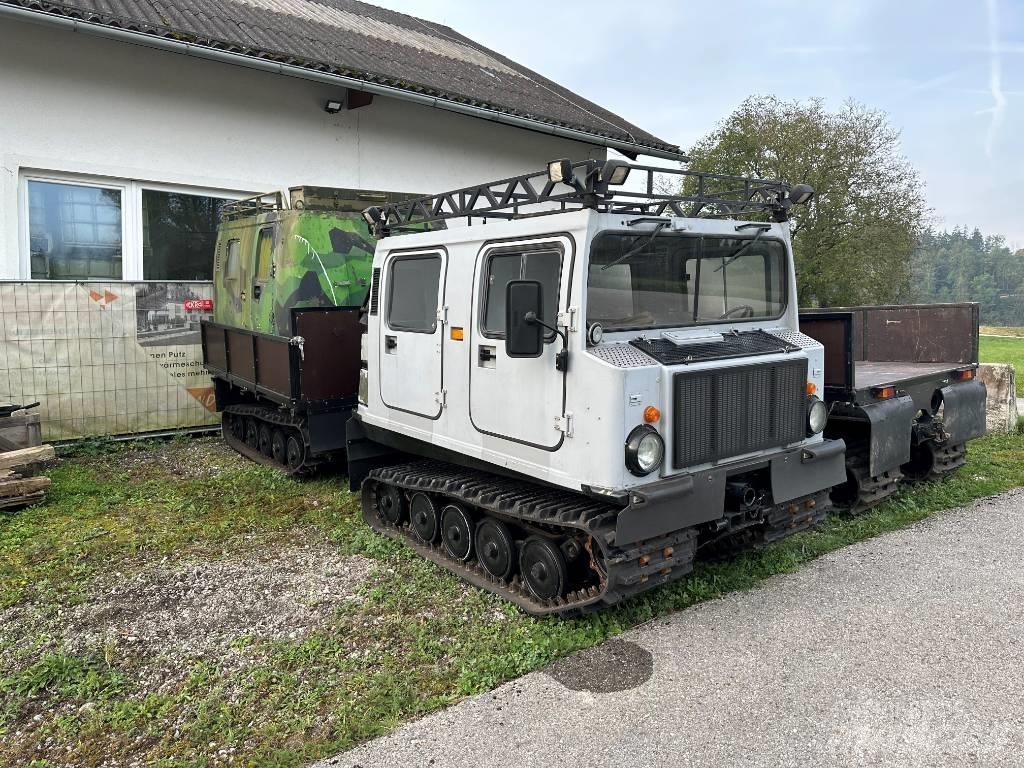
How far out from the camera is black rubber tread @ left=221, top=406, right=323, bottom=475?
7.88 metres

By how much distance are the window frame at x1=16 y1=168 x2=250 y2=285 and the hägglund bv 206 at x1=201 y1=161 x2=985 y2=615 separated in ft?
17.5

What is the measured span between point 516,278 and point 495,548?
5.96 feet

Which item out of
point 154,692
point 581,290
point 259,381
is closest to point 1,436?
point 259,381

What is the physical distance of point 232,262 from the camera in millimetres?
9312

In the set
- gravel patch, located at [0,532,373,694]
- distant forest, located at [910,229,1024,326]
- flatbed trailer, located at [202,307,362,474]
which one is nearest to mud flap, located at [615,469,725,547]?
gravel patch, located at [0,532,373,694]

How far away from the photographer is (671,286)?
494 cm

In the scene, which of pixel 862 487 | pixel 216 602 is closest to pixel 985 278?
pixel 862 487

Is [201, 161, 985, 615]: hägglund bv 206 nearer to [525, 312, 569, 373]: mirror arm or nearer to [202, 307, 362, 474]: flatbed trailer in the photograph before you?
[525, 312, 569, 373]: mirror arm

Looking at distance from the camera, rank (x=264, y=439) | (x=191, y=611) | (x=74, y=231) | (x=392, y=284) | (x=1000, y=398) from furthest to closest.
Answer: (x=1000, y=398)
(x=74, y=231)
(x=264, y=439)
(x=392, y=284)
(x=191, y=611)

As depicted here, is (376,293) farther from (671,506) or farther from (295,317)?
(671,506)

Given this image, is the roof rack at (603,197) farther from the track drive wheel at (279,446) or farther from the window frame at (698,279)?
the track drive wheel at (279,446)

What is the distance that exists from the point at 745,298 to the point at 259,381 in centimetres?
522

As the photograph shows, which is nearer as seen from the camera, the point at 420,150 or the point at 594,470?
the point at 594,470

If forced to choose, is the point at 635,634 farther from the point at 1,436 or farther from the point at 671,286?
the point at 1,436
